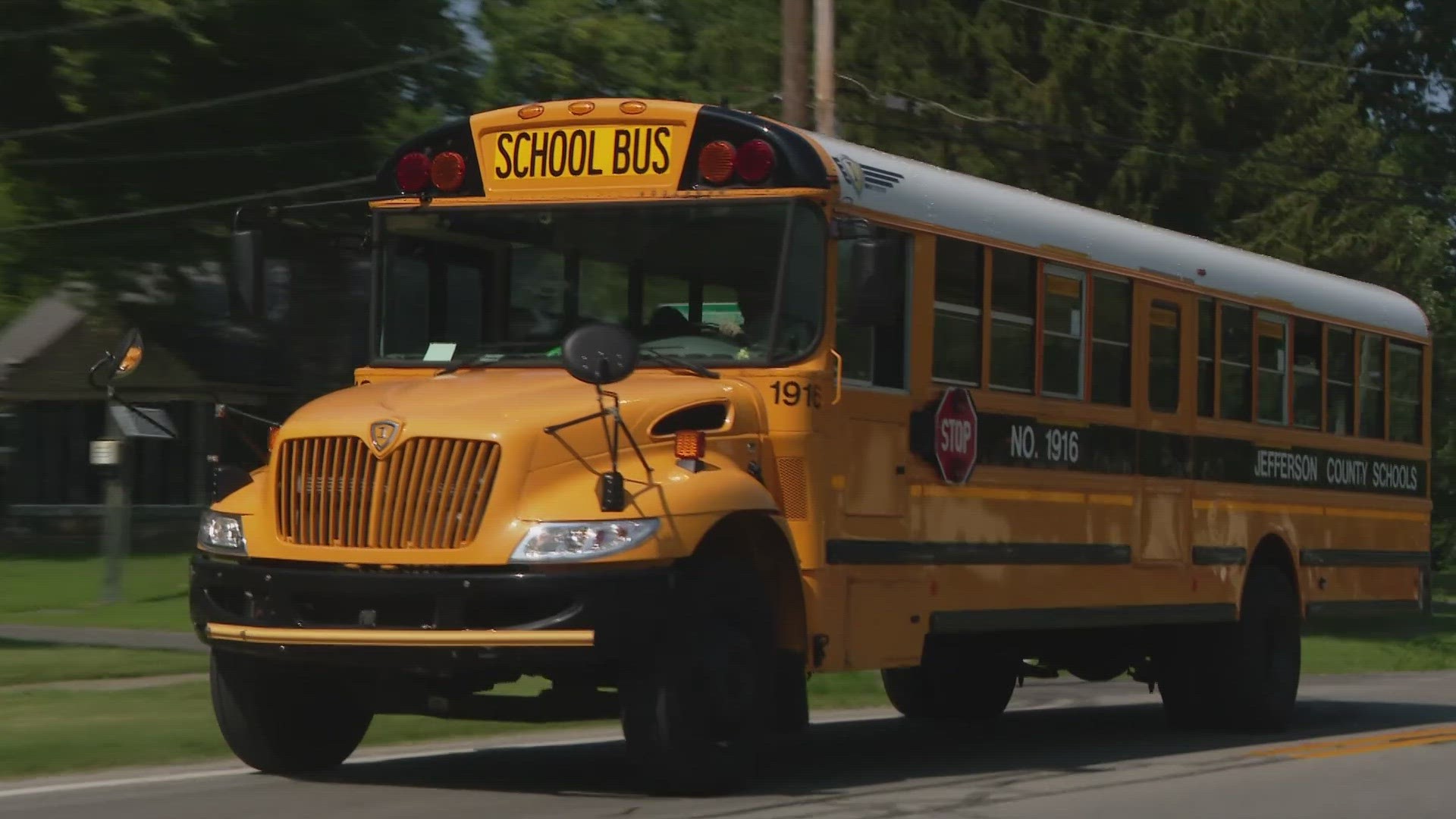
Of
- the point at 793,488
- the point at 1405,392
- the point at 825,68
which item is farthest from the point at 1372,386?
the point at 793,488

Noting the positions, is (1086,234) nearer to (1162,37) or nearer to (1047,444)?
(1047,444)

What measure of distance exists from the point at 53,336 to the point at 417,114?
17.1m

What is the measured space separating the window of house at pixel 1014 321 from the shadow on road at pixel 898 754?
6.29 feet

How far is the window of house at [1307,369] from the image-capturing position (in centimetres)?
1473

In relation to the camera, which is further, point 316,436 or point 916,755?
point 916,755

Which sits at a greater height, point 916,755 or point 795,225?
point 795,225

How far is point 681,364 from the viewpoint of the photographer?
9852mm

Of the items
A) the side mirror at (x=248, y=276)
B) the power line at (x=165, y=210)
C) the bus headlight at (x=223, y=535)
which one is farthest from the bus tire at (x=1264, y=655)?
the power line at (x=165, y=210)

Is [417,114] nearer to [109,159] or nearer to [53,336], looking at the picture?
Answer: [109,159]

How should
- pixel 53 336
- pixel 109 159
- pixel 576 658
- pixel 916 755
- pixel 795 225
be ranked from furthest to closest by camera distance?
pixel 53 336, pixel 109 159, pixel 916 755, pixel 795 225, pixel 576 658

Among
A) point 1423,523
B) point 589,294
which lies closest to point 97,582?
point 1423,523

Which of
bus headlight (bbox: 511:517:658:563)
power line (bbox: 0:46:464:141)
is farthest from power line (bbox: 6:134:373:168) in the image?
bus headlight (bbox: 511:517:658:563)

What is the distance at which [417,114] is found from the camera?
92.6 feet

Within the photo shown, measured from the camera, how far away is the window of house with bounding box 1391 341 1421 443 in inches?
632
